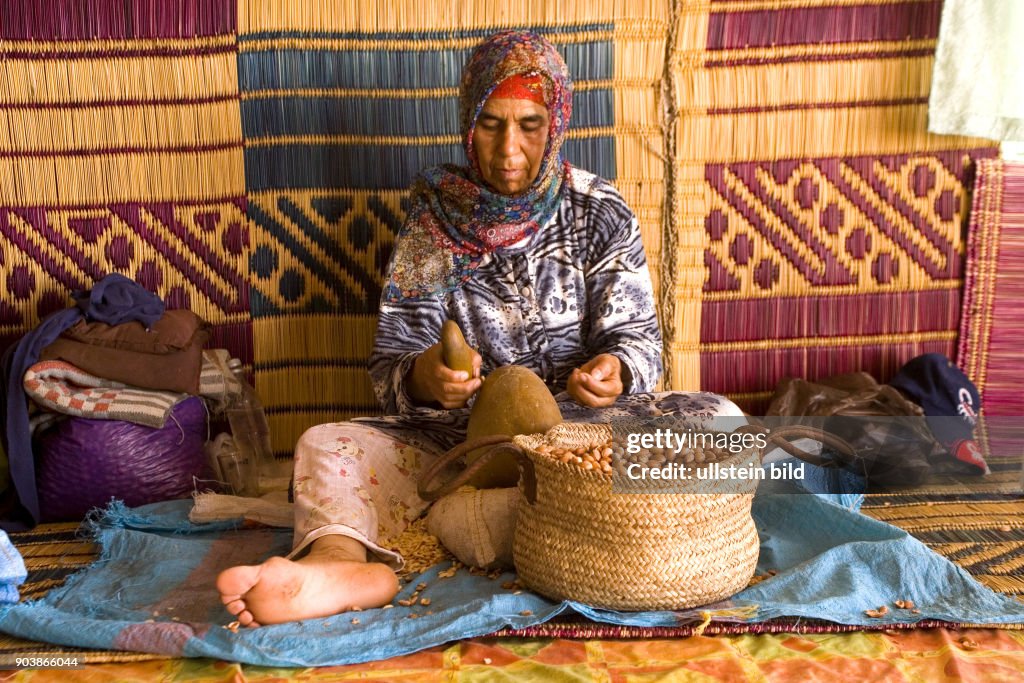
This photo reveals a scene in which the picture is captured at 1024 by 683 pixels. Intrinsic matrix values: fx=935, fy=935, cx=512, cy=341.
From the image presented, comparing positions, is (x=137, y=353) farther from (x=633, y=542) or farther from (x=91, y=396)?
(x=633, y=542)

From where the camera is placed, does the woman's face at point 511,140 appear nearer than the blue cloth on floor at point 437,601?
No

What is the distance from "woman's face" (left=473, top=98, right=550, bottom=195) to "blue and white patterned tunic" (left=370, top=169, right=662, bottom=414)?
184 millimetres

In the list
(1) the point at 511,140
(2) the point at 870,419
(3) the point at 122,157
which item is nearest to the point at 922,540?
(2) the point at 870,419

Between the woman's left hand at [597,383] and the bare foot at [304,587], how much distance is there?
578 millimetres

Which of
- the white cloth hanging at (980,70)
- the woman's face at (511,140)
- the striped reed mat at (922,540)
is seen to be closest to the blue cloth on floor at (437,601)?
the striped reed mat at (922,540)

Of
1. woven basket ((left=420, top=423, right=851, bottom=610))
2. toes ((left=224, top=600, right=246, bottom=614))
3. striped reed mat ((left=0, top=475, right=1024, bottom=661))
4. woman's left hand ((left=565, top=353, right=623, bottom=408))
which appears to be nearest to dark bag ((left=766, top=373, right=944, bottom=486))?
striped reed mat ((left=0, top=475, right=1024, bottom=661))

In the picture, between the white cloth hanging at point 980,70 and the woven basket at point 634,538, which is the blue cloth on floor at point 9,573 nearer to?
the woven basket at point 634,538

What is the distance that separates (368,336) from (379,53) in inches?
32.9

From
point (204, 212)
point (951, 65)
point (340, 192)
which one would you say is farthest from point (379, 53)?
point (951, 65)

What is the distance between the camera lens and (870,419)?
2633 millimetres

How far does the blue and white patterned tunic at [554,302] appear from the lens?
2.38 metres

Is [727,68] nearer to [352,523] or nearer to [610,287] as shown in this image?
[610,287]

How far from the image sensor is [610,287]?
2.39 m

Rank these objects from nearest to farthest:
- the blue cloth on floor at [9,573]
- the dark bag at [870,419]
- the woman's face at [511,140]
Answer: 1. the blue cloth on floor at [9,573]
2. the woman's face at [511,140]
3. the dark bag at [870,419]
